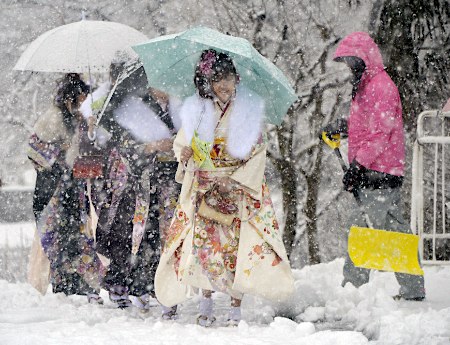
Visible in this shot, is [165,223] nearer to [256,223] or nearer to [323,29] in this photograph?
[256,223]

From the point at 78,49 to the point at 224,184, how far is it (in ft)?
6.42

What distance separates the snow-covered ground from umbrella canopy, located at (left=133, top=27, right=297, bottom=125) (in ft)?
4.72

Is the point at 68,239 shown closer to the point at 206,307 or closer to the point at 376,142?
the point at 206,307

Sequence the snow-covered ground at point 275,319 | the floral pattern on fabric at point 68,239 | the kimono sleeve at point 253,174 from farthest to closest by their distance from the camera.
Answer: the floral pattern on fabric at point 68,239, the kimono sleeve at point 253,174, the snow-covered ground at point 275,319

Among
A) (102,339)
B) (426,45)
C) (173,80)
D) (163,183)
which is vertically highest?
(426,45)

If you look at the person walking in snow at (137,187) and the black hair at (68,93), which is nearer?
the person walking in snow at (137,187)

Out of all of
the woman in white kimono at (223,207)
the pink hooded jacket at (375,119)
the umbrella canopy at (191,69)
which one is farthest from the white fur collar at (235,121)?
the pink hooded jacket at (375,119)

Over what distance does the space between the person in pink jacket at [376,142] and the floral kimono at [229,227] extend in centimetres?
96

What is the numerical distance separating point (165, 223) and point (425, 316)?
2.22m

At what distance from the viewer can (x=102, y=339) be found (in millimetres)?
5043

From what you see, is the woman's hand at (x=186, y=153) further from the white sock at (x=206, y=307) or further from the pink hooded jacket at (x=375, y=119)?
the pink hooded jacket at (x=375, y=119)

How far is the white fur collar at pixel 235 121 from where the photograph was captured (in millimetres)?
5500

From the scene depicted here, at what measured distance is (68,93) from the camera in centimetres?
691

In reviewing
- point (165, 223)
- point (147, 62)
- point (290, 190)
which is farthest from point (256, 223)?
point (290, 190)
